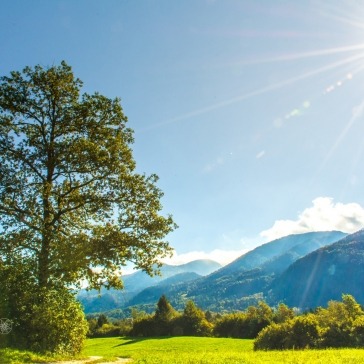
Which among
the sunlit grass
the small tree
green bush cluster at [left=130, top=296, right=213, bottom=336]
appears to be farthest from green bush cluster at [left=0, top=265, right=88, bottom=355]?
the small tree

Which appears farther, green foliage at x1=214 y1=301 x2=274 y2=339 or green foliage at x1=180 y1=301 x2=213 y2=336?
green foliage at x1=180 y1=301 x2=213 y2=336

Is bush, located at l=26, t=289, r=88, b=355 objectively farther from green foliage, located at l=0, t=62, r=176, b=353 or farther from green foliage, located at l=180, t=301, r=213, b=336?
green foliage, located at l=180, t=301, r=213, b=336

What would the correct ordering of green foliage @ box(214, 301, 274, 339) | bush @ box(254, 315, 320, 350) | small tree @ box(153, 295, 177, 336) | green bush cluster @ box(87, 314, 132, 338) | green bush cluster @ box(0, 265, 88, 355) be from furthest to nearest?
green bush cluster @ box(87, 314, 132, 338)
small tree @ box(153, 295, 177, 336)
green foliage @ box(214, 301, 274, 339)
bush @ box(254, 315, 320, 350)
green bush cluster @ box(0, 265, 88, 355)

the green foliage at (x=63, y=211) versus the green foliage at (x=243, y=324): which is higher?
the green foliage at (x=63, y=211)

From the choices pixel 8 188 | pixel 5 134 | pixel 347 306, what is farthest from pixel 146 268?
pixel 347 306

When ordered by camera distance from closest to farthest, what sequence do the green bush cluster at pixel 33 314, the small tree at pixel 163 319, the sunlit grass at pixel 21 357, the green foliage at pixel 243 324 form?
the sunlit grass at pixel 21 357
the green bush cluster at pixel 33 314
the green foliage at pixel 243 324
the small tree at pixel 163 319

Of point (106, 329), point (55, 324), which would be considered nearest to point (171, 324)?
point (106, 329)

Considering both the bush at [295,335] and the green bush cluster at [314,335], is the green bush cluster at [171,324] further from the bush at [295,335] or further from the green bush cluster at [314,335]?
the green bush cluster at [314,335]

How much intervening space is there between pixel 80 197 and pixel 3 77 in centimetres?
1042

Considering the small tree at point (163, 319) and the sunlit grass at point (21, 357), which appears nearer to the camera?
the sunlit grass at point (21, 357)

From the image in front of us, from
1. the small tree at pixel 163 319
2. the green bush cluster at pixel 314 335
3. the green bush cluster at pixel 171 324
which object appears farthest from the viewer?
the small tree at pixel 163 319

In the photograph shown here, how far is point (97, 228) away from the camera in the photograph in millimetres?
27000

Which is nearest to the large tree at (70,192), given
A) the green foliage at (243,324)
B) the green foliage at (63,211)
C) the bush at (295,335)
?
the green foliage at (63,211)

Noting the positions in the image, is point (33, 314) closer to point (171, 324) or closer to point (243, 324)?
point (243, 324)
